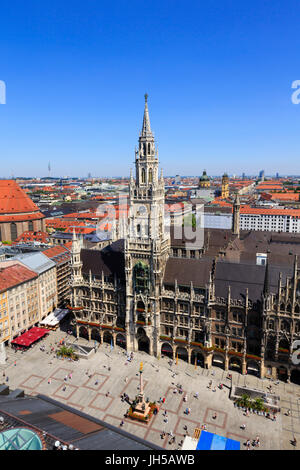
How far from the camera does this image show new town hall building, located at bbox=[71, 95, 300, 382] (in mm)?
74562

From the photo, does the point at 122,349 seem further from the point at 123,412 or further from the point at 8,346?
the point at 8,346

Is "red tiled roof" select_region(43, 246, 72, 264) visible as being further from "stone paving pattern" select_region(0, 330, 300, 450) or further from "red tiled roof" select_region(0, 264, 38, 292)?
"stone paving pattern" select_region(0, 330, 300, 450)

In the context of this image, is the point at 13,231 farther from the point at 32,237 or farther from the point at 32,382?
the point at 32,382

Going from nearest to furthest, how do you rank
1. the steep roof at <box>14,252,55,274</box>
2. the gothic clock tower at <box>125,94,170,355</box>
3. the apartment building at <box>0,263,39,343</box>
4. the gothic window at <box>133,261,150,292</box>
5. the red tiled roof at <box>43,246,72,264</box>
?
the gothic clock tower at <box>125,94,170,355</box> < the gothic window at <box>133,261,150,292</box> < the apartment building at <box>0,263,39,343</box> < the steep roof at <box>14,252,55,274</box> < the red tiled roof at <box>43,246,72,264</box>

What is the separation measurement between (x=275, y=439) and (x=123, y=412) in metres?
29.3

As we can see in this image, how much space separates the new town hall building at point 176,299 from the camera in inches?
2936

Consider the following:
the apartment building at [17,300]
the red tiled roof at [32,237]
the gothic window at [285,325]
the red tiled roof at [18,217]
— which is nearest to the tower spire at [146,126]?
the gothic window at [285,325]

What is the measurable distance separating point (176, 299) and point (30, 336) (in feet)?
145

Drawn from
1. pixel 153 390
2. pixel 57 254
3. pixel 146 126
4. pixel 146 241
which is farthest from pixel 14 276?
pixel 146 126

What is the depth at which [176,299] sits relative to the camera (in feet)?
268

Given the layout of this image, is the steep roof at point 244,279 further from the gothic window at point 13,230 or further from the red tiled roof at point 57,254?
the gothic window at point 13,230

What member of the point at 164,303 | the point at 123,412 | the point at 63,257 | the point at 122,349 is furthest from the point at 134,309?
the point at 63,257

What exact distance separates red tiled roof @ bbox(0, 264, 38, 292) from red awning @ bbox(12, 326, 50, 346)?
570 inches

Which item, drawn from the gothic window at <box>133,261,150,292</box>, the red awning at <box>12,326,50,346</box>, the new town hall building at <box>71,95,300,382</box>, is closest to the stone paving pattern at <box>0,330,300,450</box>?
the red awning at <box>12,326,50,346</box>
